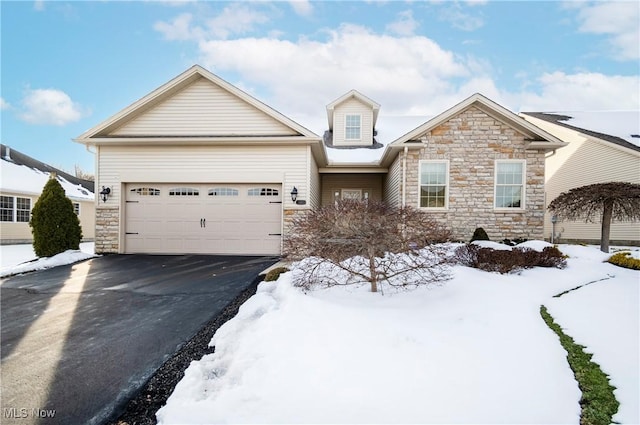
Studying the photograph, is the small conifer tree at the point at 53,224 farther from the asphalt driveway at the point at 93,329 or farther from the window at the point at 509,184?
the window at the point at 509,184

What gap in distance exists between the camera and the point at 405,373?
2619 millimetres

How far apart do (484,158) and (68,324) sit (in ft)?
37.2

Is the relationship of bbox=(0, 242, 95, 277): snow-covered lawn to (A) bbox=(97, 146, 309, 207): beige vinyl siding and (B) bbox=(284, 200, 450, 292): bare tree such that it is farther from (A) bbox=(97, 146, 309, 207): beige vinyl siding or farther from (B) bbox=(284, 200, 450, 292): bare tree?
(B) bbox=(284, 200, 450, 292): bare tree

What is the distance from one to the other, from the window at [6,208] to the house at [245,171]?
27.5 feet

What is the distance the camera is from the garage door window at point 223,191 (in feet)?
33.7

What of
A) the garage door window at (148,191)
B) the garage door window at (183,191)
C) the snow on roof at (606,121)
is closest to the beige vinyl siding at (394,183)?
the garage door window at (183,191)

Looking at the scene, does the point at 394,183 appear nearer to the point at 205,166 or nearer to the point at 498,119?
the point at 498,119

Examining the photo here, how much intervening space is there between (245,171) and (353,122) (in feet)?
19.4

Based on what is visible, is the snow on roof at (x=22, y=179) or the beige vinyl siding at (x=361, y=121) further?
the snow on roof at (x=22, y=179)

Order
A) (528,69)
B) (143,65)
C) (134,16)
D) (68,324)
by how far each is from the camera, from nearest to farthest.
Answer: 1. (68,324)
2. (134,16)
3. (143,65)
4. (528,69)

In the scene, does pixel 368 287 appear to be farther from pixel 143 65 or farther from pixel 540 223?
pixel 143 65

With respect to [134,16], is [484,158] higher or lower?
lower

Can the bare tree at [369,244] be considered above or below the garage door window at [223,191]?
below

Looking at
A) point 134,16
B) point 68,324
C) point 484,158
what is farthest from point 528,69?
point 68,324
